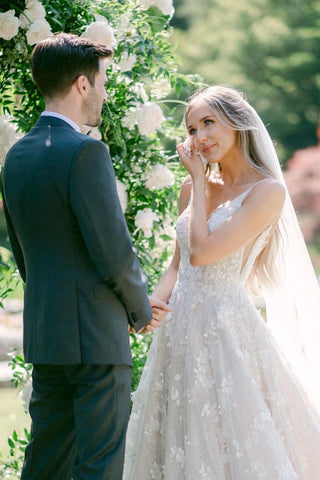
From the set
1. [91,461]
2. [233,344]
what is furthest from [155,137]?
[91,461]

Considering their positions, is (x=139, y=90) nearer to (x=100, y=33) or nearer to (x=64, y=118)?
(x=100, y=33)

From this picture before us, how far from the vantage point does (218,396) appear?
9.18 feet

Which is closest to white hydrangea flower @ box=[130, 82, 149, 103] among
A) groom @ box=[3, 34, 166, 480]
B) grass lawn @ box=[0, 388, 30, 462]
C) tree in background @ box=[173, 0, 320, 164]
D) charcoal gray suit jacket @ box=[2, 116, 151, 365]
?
groom @ box=[3, 34, 166, 480]

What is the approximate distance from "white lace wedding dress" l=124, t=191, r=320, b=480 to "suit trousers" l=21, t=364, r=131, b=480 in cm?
41

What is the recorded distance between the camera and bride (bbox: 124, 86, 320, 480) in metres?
2.75

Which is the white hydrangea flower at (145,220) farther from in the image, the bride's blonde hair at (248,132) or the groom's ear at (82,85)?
the groom's ear at (82,85)

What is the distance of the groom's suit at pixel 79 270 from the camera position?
2.34 m

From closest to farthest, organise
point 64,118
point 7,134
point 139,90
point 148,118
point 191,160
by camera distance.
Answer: point 64,118, point 191,160, point 7,134, point 148,118, point 139,90

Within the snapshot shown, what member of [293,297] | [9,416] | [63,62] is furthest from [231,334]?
[9,416]

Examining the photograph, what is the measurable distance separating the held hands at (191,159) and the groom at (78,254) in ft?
1.87

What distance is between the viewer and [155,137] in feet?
12.0

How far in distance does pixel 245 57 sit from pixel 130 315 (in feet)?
39.3

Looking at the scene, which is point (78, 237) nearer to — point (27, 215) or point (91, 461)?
point (27, 215)

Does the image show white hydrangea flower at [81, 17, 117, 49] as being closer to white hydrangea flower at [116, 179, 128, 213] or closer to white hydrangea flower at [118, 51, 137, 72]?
white hydrangea flower at [118, 51, 137, 72]
